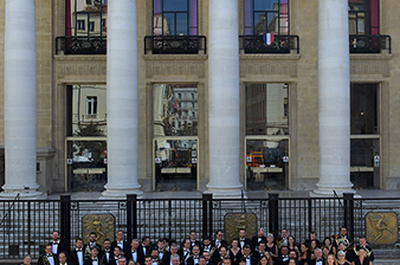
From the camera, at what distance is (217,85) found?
16.9 meters

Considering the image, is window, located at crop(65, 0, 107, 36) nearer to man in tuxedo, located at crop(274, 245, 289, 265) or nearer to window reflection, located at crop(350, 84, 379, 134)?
window reflection, located at crop(350, 84, 379, 134)

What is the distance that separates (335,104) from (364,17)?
838 centimetres

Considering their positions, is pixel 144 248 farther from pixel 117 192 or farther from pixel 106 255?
pixel 117 192

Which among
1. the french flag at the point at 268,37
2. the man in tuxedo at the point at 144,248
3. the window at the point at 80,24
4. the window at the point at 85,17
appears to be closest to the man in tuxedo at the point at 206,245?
the man in tuxedo at the point at 144,248

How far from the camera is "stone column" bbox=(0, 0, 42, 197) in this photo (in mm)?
17188

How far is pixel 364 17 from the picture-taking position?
22.8 metres

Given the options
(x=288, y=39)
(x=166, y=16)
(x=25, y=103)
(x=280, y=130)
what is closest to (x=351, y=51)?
(x=288, y=39)

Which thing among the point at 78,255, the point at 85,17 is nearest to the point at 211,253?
the point at 78,255

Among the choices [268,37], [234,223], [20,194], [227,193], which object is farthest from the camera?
[268,37]

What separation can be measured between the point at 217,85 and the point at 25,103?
7806 mm

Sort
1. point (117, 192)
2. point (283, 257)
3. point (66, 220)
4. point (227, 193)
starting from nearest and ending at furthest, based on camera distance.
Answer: point (283, 257) < point (66, 220) < point (117, 192) < point (227, 193)

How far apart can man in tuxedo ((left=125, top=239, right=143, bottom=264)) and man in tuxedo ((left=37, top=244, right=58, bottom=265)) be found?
1738mm

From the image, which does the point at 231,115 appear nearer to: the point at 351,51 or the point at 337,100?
the point at 337,100

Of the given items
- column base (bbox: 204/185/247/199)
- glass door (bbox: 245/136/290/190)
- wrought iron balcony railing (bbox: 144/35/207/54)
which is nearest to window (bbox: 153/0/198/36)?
wrought iron balcony railing (bbox: 144/35/207/54)
